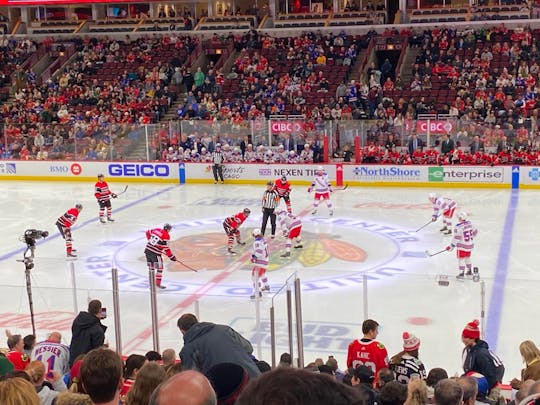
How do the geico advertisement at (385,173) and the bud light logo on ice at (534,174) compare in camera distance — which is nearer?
the bud light logo on ice at (534,174)

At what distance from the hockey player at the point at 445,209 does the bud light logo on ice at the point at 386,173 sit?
21.8ft

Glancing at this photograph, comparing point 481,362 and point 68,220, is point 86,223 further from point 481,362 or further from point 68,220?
point 481,362

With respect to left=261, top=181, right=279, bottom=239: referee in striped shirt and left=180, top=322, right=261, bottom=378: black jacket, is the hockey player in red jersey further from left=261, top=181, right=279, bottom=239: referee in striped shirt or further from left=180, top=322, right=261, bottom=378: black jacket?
left=261, top=181, right=279, bottom=239: referee in striped shirt

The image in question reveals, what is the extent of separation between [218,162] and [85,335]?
60.4 feet

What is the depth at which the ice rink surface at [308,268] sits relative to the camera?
8195 mm

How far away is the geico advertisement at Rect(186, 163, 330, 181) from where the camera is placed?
24.9 metres

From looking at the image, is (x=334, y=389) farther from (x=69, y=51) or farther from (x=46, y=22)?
(x=46, y=22)

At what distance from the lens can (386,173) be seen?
80.1ft

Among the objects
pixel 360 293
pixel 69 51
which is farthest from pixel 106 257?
pixel 69 51

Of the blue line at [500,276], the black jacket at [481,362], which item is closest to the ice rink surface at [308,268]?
the blue line at [500,276]

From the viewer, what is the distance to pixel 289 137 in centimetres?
2516

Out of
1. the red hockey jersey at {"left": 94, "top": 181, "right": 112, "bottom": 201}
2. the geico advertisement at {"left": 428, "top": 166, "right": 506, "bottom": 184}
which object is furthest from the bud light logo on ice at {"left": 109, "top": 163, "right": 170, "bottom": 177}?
→ the geico advertisement at {"left": 428, "top": 166, "right": 506, "bottom": 184}

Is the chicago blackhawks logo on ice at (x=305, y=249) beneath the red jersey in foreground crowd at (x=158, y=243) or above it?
beneath

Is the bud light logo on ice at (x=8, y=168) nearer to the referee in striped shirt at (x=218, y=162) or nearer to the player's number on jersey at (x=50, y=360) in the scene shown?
the referee in striped shirt at (x=218, y=162)
